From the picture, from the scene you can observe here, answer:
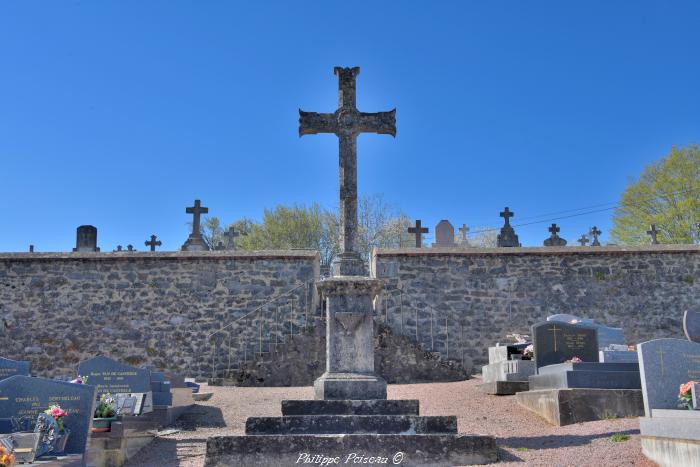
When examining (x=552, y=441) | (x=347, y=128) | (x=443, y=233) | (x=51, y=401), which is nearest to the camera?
(x=51, y=401)

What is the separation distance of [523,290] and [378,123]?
8992 millimetres

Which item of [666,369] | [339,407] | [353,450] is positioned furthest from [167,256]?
[666,369]

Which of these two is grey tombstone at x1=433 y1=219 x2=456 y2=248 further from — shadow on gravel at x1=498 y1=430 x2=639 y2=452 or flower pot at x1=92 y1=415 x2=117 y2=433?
flower pot at x1=92 y1=415 x2=117 y2=433

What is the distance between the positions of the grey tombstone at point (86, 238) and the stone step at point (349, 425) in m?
14.0

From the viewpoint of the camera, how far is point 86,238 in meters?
19.6

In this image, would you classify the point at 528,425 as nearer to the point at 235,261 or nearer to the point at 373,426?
the point at 373,426

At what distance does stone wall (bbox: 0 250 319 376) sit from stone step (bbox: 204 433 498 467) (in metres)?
9.64

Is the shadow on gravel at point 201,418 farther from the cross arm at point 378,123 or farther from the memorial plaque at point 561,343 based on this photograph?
the memorial plaque at point 561,343

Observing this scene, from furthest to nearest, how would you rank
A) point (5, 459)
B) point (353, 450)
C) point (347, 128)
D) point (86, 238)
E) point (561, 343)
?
point (86, 238)
point (561, 343)
point (347, 128)
point (353, 450)
point (5, 459)

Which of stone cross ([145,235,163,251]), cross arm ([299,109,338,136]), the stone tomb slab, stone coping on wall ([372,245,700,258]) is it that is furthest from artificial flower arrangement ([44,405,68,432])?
stone cross ([145,235,163,251])

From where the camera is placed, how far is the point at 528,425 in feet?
31.0

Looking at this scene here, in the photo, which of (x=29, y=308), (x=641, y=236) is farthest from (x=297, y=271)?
(x=641, y=236)

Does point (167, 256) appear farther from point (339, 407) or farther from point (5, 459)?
point (5, 459)

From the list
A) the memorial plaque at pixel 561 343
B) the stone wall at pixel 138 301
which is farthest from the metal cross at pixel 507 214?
the memorial plaque at pixel 561 343
